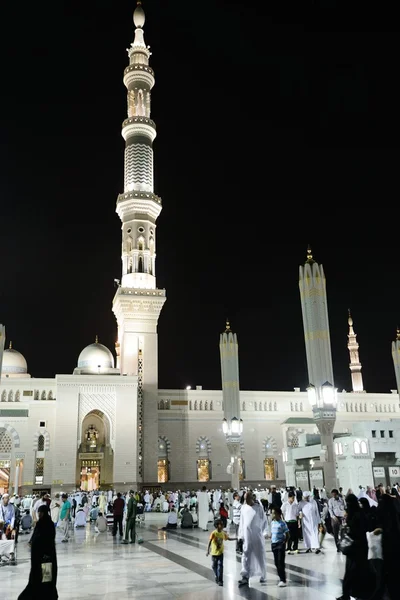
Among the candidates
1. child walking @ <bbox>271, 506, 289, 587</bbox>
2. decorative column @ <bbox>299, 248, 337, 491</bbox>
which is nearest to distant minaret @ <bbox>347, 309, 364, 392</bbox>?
decorative column @ <bbox>299, 248, 337, 491</bbox>

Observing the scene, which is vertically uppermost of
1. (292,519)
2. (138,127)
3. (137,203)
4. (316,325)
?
(138,127)

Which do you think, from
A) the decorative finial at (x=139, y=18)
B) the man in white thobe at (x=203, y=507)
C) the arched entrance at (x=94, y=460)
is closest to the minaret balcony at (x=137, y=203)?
the arched entrance at (x=94, y=460)

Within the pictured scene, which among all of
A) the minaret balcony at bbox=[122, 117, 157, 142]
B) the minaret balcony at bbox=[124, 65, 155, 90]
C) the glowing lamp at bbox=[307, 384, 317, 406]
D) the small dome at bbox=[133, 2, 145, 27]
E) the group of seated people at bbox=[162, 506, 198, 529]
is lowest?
the group of seated people at bbox=[162, 506, 198, 529]

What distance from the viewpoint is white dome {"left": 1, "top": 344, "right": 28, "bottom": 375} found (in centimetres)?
3912

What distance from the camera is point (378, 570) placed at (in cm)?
577

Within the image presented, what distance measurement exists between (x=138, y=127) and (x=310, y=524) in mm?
36047

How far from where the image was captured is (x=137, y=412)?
35281mm

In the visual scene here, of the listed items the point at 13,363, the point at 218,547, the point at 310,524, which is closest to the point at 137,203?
the point at 13,363

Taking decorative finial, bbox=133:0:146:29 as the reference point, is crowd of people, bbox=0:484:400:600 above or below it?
below

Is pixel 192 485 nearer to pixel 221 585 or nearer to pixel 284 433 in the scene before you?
pixel 284 433

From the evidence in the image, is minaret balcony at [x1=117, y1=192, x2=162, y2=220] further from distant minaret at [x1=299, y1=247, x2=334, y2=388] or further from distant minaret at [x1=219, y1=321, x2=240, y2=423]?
distant minaret at [x1=299, y1=247, x2=334, y2=388]

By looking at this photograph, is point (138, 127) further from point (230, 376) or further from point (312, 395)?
point (312, 395)

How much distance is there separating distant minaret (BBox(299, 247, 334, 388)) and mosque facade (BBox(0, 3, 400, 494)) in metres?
6.72

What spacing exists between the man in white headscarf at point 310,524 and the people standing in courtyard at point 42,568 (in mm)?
6645
